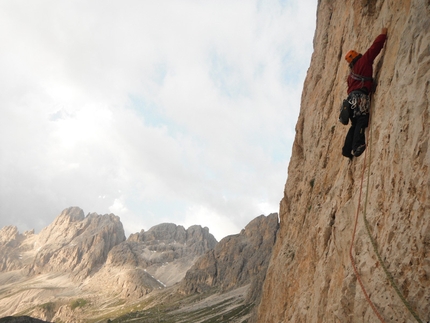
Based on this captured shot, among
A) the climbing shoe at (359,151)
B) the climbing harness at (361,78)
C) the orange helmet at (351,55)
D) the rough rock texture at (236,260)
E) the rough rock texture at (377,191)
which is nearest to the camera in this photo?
the rough rock texture at (377,191)

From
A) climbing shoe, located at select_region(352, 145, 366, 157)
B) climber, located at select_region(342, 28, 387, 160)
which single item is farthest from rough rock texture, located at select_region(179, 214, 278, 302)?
climber, located at select_region(342, 28, 387, 160)

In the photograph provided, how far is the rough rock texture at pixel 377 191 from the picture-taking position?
A: 6.09 m

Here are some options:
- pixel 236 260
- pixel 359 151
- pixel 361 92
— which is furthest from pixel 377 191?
A: pixel 236 260

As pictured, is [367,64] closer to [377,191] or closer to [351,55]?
[351,55]

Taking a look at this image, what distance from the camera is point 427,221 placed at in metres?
5.68

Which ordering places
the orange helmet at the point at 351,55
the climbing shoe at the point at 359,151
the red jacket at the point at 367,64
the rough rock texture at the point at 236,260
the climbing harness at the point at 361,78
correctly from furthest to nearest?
the rough rock texture at the point at 236,260 → the orange helmet at the point at 351,55 → the climbing harness at the point at 361,78 → the climbing shoe at the point at 359,151 → the red jacket at the point at 367,64

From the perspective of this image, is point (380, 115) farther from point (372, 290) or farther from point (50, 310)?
point (50, 310)

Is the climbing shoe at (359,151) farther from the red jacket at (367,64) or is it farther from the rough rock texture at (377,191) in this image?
the red jacket at (367,64)

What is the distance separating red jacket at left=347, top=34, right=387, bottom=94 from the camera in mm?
9867

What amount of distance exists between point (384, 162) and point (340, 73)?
31.7 ft

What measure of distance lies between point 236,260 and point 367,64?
154721mm

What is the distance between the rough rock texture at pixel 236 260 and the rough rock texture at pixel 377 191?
130 metres

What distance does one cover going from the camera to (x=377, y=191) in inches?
Result: 317

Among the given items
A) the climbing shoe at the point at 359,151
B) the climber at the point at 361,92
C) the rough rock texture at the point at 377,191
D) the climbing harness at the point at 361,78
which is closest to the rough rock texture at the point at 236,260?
the rough rock texture at the point at 377,191
